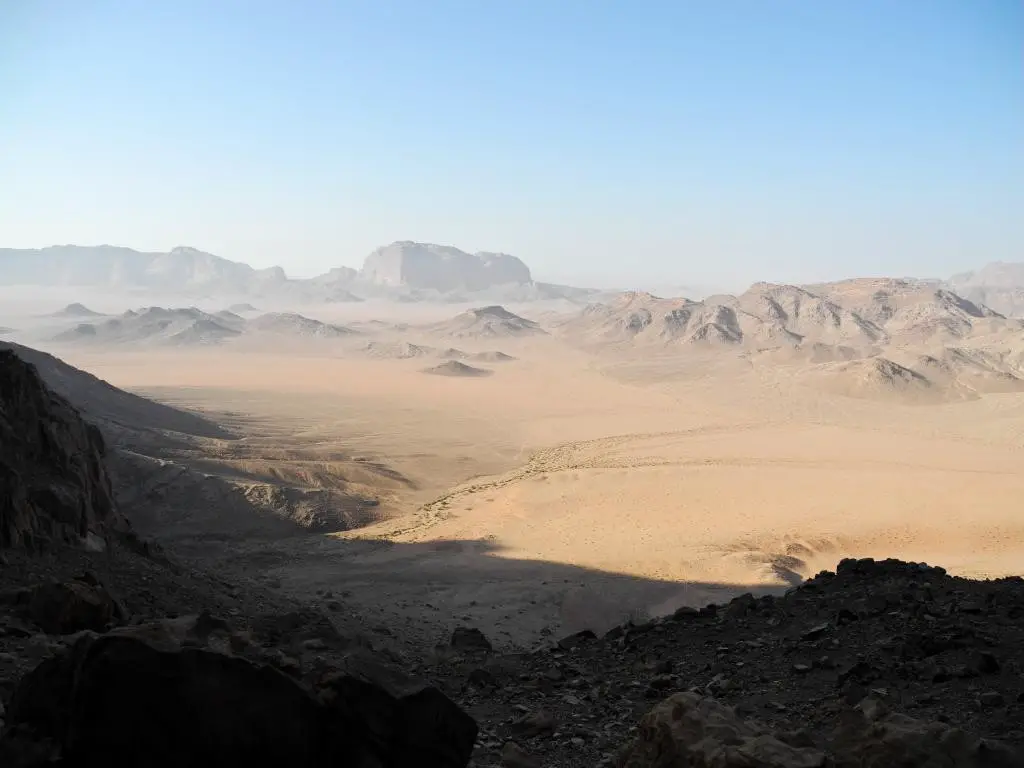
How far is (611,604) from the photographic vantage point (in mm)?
16359

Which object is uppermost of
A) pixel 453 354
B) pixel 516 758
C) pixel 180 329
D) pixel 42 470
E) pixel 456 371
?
pixel 180 329

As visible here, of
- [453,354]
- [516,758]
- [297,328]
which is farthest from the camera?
[297,328]

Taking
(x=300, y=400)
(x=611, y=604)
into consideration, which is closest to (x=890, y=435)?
(x=611, y=604)

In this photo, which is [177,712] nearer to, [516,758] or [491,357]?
[516,758]

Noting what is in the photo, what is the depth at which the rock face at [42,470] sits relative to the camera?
10.3 meters

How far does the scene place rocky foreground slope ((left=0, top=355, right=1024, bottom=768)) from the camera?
452 cm

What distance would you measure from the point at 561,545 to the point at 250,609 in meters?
11.7

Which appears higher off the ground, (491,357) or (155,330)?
(155,330)

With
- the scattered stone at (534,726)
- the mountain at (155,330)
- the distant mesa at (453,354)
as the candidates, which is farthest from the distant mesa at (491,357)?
the scattered stone at (534,726)

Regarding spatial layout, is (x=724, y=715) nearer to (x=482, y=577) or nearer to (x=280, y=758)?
(x=280, y=758)

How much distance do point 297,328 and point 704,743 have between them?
114589 mm

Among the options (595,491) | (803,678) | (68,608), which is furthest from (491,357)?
(68,608)

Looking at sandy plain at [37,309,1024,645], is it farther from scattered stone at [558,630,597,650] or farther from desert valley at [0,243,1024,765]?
scattered stone at [558,630,597,650]

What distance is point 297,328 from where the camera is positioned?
372 ft
